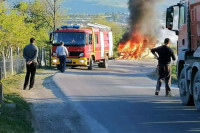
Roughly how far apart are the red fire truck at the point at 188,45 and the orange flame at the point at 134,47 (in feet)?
113

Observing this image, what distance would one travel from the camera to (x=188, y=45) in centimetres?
1277

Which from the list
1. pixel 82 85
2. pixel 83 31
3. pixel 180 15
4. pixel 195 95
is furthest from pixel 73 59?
pixel 195 95

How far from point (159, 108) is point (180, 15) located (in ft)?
10.7

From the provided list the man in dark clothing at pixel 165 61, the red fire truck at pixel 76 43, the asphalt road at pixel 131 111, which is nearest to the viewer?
the asphalt road at pixel 131 111

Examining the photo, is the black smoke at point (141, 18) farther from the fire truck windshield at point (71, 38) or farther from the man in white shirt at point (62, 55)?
the man in white shirt at point (62, 55)

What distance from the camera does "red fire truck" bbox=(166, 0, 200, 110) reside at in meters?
11.5

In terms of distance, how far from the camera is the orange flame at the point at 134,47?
48656mm

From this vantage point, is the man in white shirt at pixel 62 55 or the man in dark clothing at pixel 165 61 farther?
the man in white shirt at pixel 62 55

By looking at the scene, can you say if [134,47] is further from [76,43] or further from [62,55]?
[62,55]

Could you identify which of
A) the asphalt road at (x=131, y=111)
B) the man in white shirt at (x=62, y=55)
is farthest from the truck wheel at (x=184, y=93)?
the man in white shirt at (x=62, y=55)

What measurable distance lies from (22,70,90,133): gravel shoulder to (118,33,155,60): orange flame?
107 ft

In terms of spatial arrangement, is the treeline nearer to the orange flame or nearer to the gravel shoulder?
the orange flame

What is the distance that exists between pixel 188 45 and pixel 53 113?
13.7 feet

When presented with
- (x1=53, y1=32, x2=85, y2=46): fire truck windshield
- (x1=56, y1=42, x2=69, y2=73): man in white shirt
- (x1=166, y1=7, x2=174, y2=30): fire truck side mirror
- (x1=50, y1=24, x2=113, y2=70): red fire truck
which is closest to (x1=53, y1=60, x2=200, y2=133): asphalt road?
(x1=166, y1=7, x2=174, y2=30): fire truck side mirror
